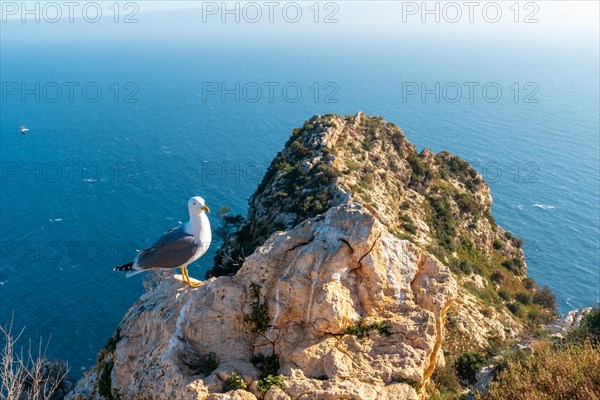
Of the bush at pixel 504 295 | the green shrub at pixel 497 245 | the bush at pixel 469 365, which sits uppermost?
the bush at pixel 469 365

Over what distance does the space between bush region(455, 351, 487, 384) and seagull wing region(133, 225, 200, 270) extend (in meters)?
12.9

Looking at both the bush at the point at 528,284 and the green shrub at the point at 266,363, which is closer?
the green shrub at the point at 266,363

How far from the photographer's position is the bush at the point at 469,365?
21719mm

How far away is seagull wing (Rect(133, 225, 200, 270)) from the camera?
1678 cm

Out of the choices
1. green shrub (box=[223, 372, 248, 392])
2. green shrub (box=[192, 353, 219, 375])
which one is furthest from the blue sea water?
green shrub (box=[223, 372, 248, 392])

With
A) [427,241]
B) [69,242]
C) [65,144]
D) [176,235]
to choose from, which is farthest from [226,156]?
[176,235]

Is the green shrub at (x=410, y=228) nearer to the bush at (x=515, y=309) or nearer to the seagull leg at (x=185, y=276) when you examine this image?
the bush at (x=515, y=309)

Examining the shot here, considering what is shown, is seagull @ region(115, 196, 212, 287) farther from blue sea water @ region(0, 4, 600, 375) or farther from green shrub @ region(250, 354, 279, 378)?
blue sea water @ region(0, 4, 600, 375)

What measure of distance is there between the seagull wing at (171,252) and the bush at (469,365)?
12.9m

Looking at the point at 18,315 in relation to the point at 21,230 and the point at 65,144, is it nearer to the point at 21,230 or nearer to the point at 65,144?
the point at 21,230

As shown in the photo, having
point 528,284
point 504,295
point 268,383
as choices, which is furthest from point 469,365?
point 528,284

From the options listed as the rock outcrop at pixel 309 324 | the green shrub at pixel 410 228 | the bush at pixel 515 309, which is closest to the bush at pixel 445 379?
the rock outcrop at pixel 309 324

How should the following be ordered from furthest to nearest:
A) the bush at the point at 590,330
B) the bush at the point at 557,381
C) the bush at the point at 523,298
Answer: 1. the bush at the point at 523,298
2. the bush at the point at 590,330
3. the bush at the point at 557,381

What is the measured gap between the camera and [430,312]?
14.7m
